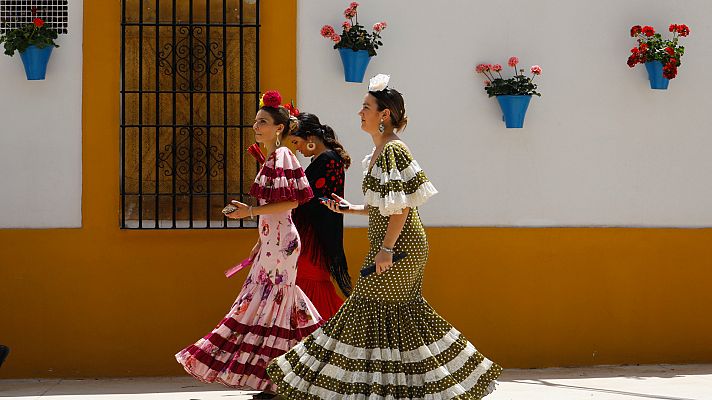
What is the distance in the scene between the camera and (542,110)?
7.46 meters

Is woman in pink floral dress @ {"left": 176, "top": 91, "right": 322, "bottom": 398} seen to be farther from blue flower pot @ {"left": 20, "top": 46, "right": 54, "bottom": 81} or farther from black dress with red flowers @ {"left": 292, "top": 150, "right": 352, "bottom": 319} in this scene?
blue flower pot @ {"left": 20, "top": 46, "right": 54, "bottom": 81}

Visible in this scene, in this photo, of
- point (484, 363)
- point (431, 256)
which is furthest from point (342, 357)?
point (431, 256)

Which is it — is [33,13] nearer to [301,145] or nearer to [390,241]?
[301,145]

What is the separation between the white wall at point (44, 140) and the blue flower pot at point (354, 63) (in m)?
1.69

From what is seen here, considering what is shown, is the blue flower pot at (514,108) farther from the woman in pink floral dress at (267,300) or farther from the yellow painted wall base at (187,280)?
the woman in pink floral dress at (267,300)

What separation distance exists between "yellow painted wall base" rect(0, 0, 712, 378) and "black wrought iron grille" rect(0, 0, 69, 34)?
0.52 feet

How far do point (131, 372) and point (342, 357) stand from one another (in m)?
2.30

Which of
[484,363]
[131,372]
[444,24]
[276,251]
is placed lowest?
[131,372]

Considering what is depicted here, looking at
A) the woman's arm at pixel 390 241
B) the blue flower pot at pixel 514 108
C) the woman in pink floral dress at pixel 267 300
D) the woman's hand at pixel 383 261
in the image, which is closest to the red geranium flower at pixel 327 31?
the woman in pink floral dress at pixel 267 300

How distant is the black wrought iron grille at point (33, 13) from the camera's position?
23.1 feet

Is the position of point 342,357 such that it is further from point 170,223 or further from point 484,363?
point 170,223

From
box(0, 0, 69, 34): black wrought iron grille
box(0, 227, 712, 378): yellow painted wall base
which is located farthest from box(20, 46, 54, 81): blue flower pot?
box(0, 227, 712, 378): yellow painted wall base

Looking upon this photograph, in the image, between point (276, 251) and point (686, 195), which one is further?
point (686, 195)

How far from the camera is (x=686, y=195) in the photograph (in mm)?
7637
